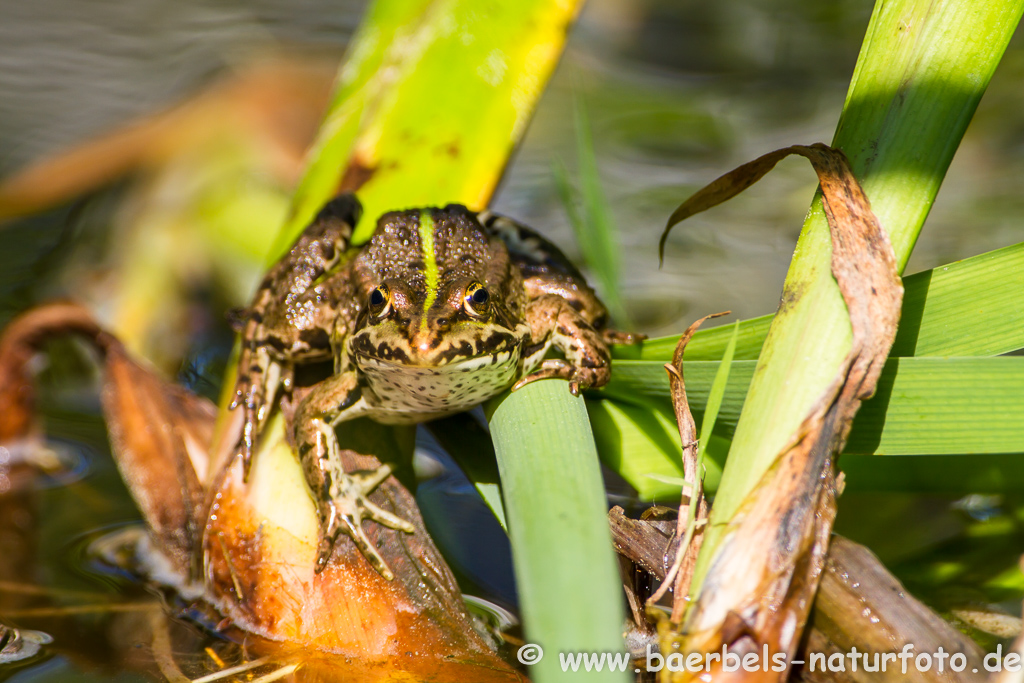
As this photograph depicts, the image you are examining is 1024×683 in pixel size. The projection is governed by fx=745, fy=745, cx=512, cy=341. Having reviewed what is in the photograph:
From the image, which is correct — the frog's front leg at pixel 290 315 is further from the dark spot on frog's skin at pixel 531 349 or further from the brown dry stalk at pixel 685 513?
the brown dry stalk at pixel 685 513

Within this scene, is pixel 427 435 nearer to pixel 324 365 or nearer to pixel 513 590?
pixel 324 365

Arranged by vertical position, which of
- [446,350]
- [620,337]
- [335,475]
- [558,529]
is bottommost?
[558,529]

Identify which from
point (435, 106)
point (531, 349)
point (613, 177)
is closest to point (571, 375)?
point (531, 349)

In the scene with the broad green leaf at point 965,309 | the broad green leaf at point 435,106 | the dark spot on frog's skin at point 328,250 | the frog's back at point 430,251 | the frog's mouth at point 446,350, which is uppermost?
the broad green leaf at point 435,106

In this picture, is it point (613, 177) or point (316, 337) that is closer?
point (316, 337)

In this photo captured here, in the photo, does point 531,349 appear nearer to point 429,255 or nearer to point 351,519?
point 429,255

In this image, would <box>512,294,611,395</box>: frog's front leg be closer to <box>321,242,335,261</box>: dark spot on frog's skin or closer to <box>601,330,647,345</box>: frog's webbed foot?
<box>601,330,647,345</box>: frog's webbed foot

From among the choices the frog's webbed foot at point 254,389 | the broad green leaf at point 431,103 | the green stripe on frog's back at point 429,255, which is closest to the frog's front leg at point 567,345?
the green stripe on frog's back at point 429,255

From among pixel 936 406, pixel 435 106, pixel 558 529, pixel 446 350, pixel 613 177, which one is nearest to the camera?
pixel 558 529
